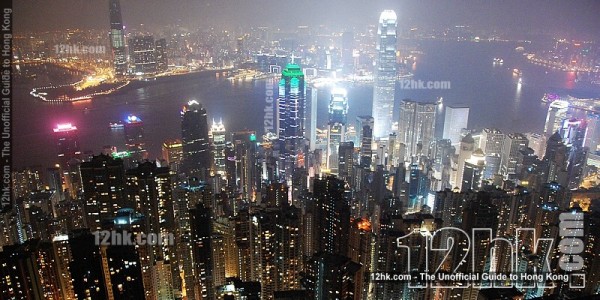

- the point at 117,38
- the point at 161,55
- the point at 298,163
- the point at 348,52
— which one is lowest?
the point at 298,163

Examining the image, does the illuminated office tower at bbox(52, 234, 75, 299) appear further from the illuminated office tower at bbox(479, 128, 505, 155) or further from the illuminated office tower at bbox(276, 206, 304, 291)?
Answer: the illuminated office tower at bbox(479, 128, 505, 155)

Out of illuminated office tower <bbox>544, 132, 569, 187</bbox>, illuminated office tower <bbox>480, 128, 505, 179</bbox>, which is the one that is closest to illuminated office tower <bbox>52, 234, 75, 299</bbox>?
illuminated office tower <bbox>480, 128, 505, 179</bbox>

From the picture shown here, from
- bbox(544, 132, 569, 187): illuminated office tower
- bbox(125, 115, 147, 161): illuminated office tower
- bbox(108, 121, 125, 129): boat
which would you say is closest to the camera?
bbox(544, 132, 569, 187): illuminated office tower

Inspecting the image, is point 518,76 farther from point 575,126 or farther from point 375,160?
point 375,160

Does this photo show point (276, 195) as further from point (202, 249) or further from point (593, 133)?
point (593, 133)

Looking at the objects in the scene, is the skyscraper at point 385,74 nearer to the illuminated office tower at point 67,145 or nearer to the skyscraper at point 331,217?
the skyscraper at point 331,217

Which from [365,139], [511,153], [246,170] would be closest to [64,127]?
[246,170]

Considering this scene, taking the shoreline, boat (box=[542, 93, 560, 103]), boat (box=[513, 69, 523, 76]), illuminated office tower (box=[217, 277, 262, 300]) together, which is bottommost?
illuminated office tower (box=[217, 277, 262, 300])
